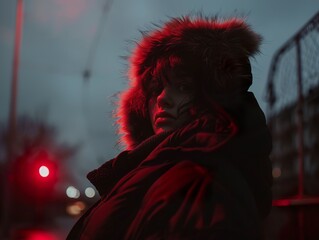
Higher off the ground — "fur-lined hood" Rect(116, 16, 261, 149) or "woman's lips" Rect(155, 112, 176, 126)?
"fur-lined hood" Rect(116, 16, 261, 149)

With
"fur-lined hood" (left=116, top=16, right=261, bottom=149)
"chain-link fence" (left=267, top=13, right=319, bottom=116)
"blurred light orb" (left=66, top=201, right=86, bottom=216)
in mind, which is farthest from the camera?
"chain-link fence" (left=267, top=13, right=319, bottom=116)

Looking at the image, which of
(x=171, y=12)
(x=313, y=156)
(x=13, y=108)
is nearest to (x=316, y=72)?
(x=313, y=156)

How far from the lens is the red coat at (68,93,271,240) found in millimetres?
1312

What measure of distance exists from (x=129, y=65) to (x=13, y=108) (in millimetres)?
11742

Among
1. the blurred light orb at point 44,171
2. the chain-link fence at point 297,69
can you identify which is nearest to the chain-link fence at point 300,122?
the chain-link fence at point 297,69

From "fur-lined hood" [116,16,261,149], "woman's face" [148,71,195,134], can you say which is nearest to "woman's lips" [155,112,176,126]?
"woman's face" [148,71,195,134]

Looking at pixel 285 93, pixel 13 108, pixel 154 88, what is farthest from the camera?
pixel 13 108

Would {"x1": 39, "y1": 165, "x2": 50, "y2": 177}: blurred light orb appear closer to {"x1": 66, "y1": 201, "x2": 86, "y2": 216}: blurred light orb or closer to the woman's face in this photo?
{"x1": 66, "y1": 201, "x2": 86, "y2": 216}: blurred light orb

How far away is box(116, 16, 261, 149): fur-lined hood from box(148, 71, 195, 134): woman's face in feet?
0.20

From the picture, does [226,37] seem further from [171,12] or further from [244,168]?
[244,168]

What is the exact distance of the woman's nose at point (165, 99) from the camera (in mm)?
1565

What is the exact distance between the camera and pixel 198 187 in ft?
4.46

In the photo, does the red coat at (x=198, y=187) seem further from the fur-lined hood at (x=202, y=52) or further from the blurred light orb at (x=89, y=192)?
the blurred light orb at (x=89, y=192)

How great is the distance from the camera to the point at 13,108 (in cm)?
1298
